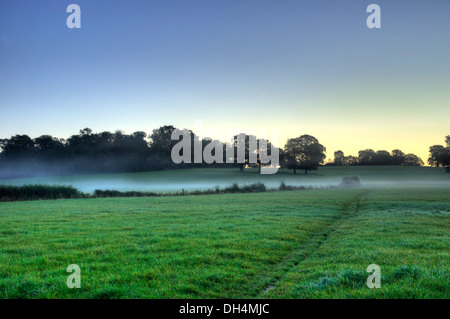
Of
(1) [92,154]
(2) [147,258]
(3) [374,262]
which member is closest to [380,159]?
(1) [92,154]

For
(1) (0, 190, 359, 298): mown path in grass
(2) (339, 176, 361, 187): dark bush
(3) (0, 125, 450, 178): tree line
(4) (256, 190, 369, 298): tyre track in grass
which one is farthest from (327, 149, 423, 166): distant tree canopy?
(1) (0, 190, 359, 298): mown path in grass

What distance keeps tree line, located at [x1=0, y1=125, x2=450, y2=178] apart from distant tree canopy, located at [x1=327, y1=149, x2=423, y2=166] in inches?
1087

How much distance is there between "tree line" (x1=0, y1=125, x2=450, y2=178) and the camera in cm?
9481

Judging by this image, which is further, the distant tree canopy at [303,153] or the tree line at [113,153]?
the distant tree canopy at [303,153]

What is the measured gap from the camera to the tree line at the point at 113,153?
94.8 meters

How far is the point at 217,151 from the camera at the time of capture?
348ft

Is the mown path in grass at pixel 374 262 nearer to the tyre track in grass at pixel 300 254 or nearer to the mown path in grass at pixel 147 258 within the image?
the tyre track in grass at pixel 300 254

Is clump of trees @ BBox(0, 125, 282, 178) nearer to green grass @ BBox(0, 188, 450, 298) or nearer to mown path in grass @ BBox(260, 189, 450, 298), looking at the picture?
green grass @ BBox(0, 188, 450, 298)

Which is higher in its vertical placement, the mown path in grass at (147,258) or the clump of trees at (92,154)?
the clump of trees at (92,154)

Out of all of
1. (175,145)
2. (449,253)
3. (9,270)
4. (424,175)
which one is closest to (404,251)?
(449,253)

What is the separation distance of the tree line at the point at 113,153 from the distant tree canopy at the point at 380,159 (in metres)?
27.6

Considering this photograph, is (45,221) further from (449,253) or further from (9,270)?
(449,253)

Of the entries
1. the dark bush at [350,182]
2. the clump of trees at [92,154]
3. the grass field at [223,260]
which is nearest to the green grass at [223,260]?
the grass field at [223,260]
